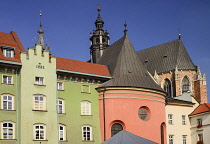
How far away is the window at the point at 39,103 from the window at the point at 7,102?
211 centimetres

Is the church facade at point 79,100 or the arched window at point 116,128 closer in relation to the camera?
the church facade at point 79,100

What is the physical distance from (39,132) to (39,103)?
2.54 m

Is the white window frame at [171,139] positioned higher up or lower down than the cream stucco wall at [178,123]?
lower down

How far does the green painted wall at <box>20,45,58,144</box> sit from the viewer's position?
107 feet

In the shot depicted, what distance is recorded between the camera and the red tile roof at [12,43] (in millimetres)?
33225

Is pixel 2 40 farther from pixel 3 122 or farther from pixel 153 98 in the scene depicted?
pixel 153 98

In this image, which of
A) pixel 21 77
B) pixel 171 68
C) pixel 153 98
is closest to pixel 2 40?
pixel 21 77

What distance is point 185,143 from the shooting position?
150 ft

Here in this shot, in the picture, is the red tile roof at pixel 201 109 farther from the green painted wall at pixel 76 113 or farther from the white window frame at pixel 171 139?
the green painted wall at pixel 76 113

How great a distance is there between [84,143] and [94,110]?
11.7 feet

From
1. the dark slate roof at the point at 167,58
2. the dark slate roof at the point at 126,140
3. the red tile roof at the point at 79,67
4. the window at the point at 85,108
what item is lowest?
the dark slate roof at the point at 126,140

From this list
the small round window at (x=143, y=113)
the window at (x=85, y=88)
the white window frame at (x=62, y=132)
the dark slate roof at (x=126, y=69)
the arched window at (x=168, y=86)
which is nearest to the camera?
the white window frame at (x=62, y=132)

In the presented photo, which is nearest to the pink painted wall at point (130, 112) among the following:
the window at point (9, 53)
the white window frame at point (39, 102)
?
the white window frame at point (39, 102)

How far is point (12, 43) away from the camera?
35375 mm
